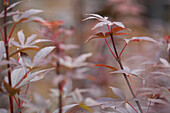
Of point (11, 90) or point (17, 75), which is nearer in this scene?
point (11, 90)

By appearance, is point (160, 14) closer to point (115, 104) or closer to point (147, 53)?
point (147, 53)

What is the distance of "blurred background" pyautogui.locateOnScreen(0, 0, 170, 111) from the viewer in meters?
1.03

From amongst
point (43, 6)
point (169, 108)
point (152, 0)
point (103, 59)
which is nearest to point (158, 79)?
point (169, 108)

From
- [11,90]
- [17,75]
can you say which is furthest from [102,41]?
[11,90]

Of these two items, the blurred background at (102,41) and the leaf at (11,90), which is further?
the blurred background at (102,41)

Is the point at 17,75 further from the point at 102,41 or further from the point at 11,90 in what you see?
the point at 102,41

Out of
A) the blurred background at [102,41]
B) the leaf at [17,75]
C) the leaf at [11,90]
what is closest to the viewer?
the leaf at [11,90]

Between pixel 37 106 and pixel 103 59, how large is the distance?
1.28 metres

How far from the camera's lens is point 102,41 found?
179 centimetres

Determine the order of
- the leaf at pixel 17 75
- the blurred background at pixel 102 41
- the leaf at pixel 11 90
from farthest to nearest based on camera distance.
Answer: the blurred background at pixel 102 41 → the leaf at pixel 17 75 → the leaf at pixel 11 90

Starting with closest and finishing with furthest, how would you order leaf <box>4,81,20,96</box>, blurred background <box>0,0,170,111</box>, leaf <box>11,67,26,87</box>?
leaf <box>4,81,20,96</box>, leaf <box>11,67,26,87</box>, blurred background <box>0,0,170,111</box>

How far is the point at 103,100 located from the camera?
0.56 m

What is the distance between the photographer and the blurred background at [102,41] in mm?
1029

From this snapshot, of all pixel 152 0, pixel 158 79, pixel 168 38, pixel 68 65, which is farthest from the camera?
pixel 152 0
